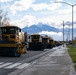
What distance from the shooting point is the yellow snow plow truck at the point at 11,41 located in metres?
35.2

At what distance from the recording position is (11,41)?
3584 centimetres

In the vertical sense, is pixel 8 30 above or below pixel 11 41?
above

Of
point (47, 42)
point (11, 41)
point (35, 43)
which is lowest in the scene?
point (35, 43)

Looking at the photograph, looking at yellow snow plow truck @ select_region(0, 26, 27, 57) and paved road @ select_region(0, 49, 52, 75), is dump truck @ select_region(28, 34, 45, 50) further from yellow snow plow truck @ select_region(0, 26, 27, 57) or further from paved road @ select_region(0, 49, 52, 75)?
paved road @ select_region(0, 49, 52, 75)

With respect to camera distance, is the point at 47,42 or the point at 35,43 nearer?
the point at 35,43

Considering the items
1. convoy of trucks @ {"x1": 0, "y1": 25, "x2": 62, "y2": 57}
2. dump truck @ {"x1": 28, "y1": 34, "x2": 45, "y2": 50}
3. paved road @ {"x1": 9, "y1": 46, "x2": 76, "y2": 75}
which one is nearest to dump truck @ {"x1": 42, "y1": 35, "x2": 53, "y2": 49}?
dump truck @ {"x1": 28, "y1": 34, "x2": 45, "y2": 50}

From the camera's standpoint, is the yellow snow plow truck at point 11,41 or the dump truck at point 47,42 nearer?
the yellow snow plow truck at point 11,41

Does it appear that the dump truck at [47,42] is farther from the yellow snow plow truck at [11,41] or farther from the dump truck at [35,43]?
the yellow snow plow truck at [11,41]

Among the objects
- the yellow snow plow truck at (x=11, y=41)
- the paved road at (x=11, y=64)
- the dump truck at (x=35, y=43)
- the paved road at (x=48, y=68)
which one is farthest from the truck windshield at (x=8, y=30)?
the dump truck at (x=35, y=43)

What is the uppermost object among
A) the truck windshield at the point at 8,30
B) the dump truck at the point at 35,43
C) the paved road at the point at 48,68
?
the truck windshield at the point at 8,30

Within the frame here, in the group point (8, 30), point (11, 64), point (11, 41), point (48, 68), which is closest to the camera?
point (48, 68)

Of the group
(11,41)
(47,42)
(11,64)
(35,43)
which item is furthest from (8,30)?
(47,42)

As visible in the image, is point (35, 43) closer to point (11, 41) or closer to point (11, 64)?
point (11, 41)

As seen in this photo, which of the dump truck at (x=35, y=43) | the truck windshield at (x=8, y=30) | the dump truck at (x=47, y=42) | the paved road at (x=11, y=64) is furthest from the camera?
the dump truck at (x=47, y=42)
